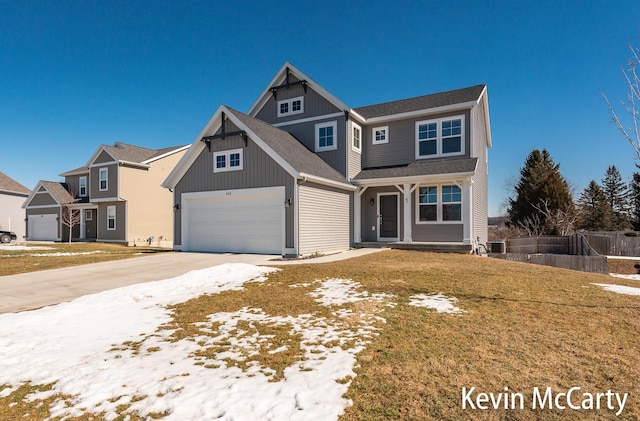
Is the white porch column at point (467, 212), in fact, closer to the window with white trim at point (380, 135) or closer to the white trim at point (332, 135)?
the window with white trim at point (380, 135)

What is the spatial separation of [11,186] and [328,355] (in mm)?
43602

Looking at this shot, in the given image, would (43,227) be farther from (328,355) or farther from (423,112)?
(328,355)

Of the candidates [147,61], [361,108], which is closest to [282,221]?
[361,108]

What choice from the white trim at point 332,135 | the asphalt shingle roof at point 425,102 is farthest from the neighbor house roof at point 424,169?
the asphalt shingle roof at point 425,102

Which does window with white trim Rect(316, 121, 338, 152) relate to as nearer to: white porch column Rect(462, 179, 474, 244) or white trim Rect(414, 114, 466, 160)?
white trim Rect(414, 114, 466, 160)

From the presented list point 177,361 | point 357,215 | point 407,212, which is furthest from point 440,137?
point 177,361

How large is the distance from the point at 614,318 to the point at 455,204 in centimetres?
1007

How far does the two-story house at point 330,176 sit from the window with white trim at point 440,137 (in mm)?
46

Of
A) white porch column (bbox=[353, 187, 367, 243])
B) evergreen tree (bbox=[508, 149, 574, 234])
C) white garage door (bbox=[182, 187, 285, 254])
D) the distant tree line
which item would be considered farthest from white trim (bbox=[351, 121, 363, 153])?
evergreen tree (bbox=[508, 149, 574, 234])

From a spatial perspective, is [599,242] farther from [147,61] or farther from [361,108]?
[147,61]

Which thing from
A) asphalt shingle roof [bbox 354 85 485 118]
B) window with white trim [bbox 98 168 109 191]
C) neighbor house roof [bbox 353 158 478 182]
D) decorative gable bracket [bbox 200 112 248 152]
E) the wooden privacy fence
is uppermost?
asphalt shingle roof [bbox 354 85 485 118]

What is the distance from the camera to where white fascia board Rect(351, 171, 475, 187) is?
14001 mm

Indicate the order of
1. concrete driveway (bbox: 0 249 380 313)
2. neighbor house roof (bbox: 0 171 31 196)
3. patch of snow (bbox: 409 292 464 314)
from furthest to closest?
neighbor house roof (bbox: 0 171 31 196) → concrete driveway (bbox: 0 249 380 313) → patch of snow (bbox: 409 292 464 314)

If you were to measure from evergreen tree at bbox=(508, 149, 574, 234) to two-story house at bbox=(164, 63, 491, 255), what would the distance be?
444 inches
